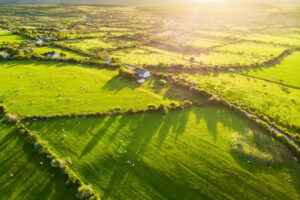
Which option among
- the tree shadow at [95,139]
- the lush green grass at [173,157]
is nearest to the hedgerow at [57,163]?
the lush green grass at [173,157]

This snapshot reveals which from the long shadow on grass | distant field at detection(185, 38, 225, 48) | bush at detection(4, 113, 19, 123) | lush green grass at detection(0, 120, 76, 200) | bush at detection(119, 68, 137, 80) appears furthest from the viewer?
distant field at detection(185, 38, 225, 48)

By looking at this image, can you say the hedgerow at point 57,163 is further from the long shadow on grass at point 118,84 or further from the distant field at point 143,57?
the distant field at point 143,57

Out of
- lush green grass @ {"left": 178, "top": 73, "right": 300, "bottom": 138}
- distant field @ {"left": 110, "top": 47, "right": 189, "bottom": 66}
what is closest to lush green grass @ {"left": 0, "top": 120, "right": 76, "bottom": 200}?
lush green grass @ {"left": 178, "top": 73, "right": 300, "bottom": 138}

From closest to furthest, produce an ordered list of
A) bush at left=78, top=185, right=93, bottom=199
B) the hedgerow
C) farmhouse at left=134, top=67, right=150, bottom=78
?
bush at left=78, top=185, right=93, bottom=199 → the hedgerow → farmhouse at left=134, top=67, right=150, bottom=78

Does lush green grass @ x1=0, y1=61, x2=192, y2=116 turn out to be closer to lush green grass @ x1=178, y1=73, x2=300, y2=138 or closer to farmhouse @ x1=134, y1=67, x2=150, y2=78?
farmhouse @ x1=134, y1=67, x2=150, y2=78

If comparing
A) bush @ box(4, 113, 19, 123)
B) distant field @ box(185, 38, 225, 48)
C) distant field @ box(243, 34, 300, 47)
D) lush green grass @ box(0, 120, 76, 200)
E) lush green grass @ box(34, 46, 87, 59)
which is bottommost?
lush green grass @ box(0, 120, 76, 200)

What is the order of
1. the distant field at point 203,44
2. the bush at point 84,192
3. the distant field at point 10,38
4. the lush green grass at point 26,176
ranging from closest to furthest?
the bush at point 84,192 → the lush green grass at point 26,176 → the distant field at point 10,38 → the distant field at point 203,44
